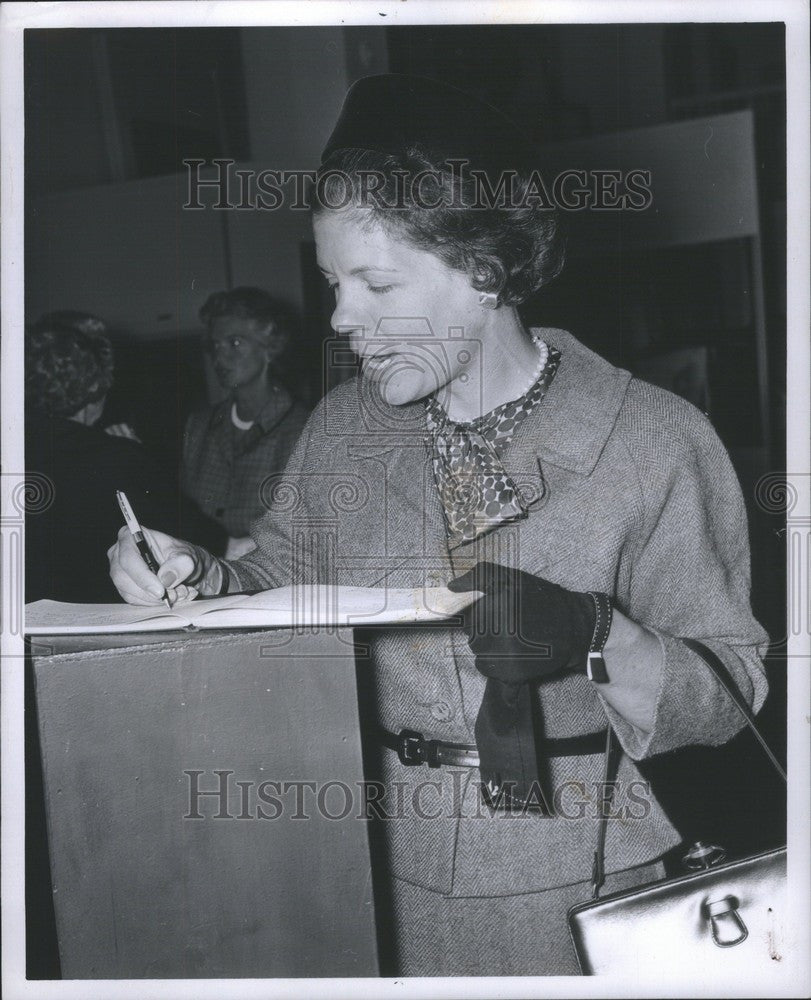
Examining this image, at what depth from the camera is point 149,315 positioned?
1.74 metres

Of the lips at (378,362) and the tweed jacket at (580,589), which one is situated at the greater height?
the lips at (378,362)

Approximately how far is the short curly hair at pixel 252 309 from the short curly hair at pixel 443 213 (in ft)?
2.15

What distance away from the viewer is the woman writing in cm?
130

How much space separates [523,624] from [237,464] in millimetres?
903

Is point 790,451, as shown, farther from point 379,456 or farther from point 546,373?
point 379,456

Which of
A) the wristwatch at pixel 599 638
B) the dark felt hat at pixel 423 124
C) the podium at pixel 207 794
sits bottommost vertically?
the podium at pixel 207 794

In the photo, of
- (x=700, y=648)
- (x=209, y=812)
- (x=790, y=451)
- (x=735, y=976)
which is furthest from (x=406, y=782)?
(x=790, y=451)

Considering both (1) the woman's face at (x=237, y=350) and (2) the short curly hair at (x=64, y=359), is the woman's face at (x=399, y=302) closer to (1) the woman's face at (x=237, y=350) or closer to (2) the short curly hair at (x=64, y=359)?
(2) the short curly hair at (x=64, y=359)

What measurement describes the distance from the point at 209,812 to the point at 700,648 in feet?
2.29

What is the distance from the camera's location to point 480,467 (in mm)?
1381

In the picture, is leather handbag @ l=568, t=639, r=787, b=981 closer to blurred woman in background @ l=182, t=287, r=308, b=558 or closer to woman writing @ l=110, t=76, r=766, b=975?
woman writing @ l=110, t=76, r=766, b=975

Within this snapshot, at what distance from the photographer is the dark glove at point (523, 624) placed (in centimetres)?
118

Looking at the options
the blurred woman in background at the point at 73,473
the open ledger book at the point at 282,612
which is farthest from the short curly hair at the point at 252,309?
the open ledger book at the point at 282,612

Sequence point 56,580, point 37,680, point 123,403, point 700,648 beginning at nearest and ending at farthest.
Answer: point 37,680
point 700,648
point 56,580
point 123,403
